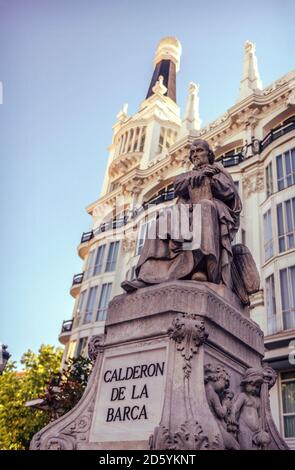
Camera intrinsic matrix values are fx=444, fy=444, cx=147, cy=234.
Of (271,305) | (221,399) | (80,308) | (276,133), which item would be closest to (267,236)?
(271,305)

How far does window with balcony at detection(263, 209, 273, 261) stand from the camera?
21.3 metres

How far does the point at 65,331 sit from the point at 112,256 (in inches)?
256

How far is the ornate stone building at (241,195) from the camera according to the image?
63.1ft

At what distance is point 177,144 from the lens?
107 feet

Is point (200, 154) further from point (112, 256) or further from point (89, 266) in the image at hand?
point (89, 266)

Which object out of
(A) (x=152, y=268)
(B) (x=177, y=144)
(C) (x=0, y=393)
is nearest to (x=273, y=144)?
(B) (x=177, y=144)

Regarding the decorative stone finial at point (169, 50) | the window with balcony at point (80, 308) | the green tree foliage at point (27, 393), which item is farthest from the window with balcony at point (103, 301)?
the decorative stone finial at point (169, 50)

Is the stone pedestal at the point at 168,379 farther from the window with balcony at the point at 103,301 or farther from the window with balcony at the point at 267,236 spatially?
the window with balcony at the point at 103,301

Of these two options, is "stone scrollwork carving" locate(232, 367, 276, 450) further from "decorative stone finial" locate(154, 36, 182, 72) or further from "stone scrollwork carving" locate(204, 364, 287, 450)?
"decorative stone finial" locate(154, 36, 182, 72)

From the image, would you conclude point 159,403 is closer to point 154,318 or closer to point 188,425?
point 188,425

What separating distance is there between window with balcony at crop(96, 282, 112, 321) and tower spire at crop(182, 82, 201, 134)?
45.9 ft

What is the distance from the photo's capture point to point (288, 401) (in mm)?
17875

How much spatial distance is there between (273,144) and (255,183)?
2.45 meters

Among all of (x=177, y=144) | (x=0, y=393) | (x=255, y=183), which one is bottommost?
(x=0, y=393)
